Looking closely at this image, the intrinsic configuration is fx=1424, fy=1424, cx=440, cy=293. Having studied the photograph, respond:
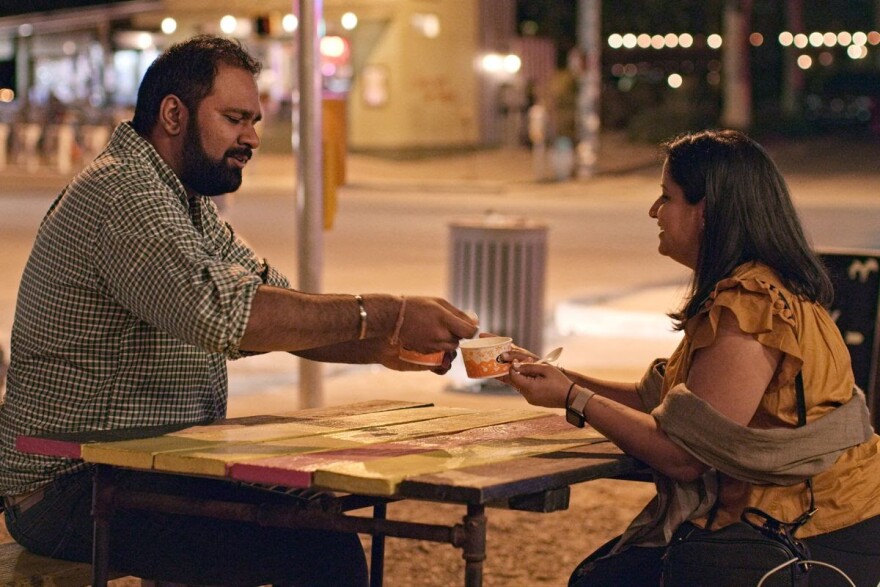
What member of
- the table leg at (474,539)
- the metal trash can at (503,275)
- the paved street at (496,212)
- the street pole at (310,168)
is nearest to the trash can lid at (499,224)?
the metal trash can at (503,275)

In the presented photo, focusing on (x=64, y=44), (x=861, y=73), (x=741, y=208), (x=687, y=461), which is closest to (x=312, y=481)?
(x=687, y=461)

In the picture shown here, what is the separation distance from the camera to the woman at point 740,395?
10.6ft

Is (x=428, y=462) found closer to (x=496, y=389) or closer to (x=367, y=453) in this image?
(x=367, y=453)

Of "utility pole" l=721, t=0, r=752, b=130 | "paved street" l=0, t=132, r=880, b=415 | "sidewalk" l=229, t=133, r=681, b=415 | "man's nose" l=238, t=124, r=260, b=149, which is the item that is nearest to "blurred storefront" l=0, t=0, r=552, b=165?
"paved street" l=0, t=132, r=880, b=415

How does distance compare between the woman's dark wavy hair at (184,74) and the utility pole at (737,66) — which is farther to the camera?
the utility pole at (737,66)

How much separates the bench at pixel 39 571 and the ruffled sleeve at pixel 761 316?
158 centimetres

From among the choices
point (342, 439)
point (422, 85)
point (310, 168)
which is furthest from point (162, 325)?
point (422, 85)

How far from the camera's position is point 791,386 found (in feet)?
10.8

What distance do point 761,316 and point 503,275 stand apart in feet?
21.6

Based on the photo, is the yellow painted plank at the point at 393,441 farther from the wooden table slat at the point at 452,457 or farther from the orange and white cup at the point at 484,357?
the orange and white cup at the point at 484,357

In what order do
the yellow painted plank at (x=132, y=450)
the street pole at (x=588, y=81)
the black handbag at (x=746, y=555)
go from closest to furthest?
the yellow painted plank at (x=132, y=450) → the black handbag at (x=746, y=555) → the street pole at (x=588, y=81)

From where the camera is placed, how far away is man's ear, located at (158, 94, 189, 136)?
3604 mm

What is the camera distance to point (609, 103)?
4788 cm

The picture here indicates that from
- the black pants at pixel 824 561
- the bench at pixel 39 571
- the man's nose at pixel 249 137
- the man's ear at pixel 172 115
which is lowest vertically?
the bench at pixel 39 571
